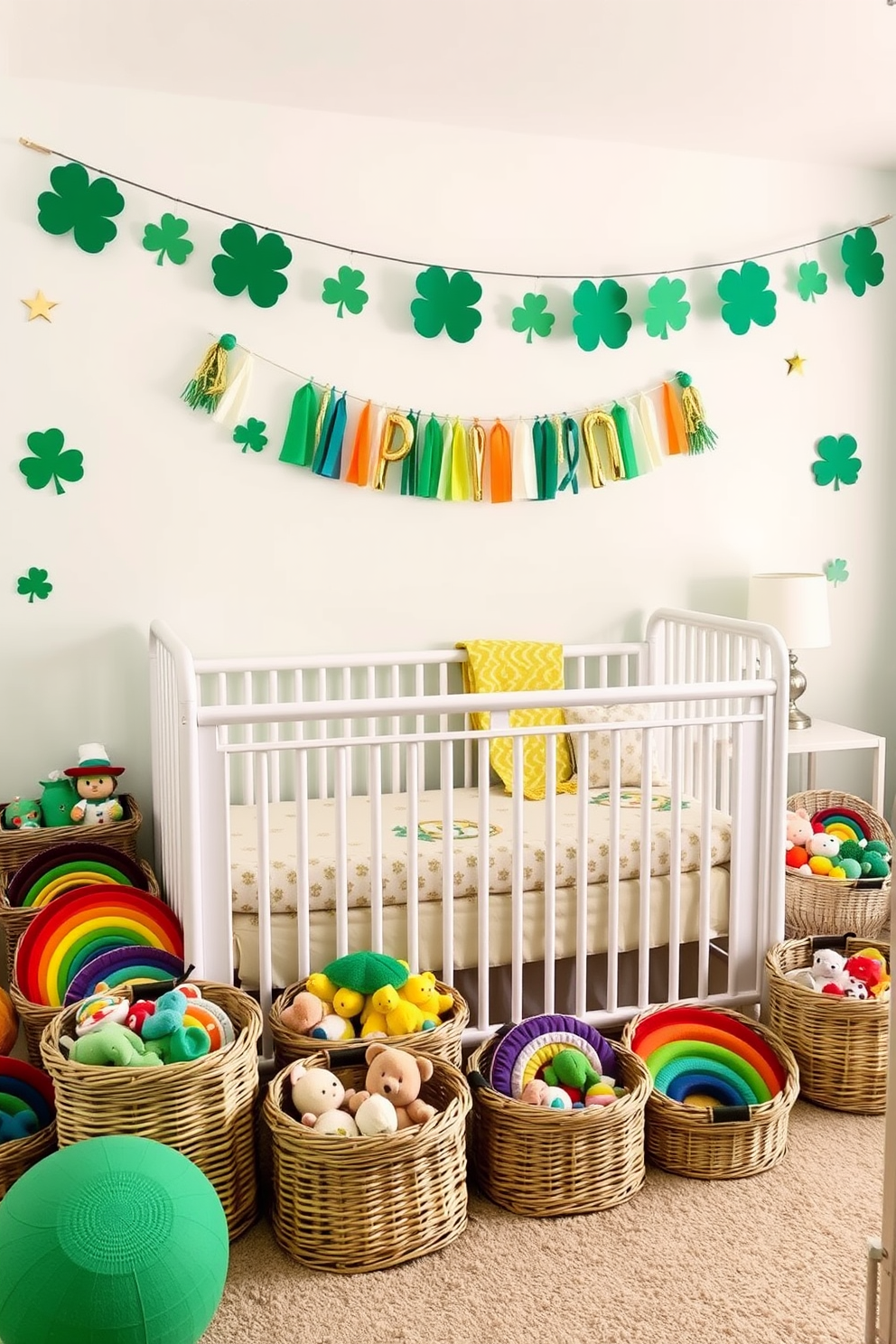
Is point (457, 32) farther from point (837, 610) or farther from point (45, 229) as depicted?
point (837, 610)

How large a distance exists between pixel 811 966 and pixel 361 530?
1.49 meters

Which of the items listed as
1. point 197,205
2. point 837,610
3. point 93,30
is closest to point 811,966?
point 837,610

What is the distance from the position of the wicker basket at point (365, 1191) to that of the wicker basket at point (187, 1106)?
60mm

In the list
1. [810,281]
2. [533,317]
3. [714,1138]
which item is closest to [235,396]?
[533,317]

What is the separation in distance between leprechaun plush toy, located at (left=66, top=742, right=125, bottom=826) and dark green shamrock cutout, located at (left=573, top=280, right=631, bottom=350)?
5.37 feet

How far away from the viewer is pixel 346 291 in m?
2.88

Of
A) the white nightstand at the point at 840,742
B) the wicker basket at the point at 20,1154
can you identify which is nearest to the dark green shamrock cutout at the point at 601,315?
the white nightstand at the point at 840,742

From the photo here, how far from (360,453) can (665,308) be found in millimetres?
948

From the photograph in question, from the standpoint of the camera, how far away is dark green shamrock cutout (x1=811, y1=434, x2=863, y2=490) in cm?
338

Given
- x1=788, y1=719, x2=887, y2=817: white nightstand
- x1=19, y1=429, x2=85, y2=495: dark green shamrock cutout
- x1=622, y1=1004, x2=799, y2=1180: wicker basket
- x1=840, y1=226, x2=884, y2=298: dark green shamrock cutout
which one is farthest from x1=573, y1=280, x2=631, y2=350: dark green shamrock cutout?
x1=622, y1=1004, x2=799, y2=1180: wicker basket

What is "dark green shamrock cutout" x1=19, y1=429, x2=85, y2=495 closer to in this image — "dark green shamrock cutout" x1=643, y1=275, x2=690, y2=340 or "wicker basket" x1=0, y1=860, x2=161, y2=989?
"wicker basket" x1=0, y1=860, x2=161, y2=989

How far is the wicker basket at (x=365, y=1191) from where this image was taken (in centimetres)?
170

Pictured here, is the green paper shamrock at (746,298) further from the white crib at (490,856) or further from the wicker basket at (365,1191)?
the wicker basket at (365,1191)

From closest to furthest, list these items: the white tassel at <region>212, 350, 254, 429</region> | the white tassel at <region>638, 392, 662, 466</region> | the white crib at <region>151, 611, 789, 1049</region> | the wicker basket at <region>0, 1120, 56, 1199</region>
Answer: the wicker basket at <region>0, 1120, 56, 1199</region> → the white crib at <region>151, 611, 789, 1049</region> → the white tassel at <region>212, 350, 254, 429</region> → the white tassel at <region>638, 392, 662, 466</region>
